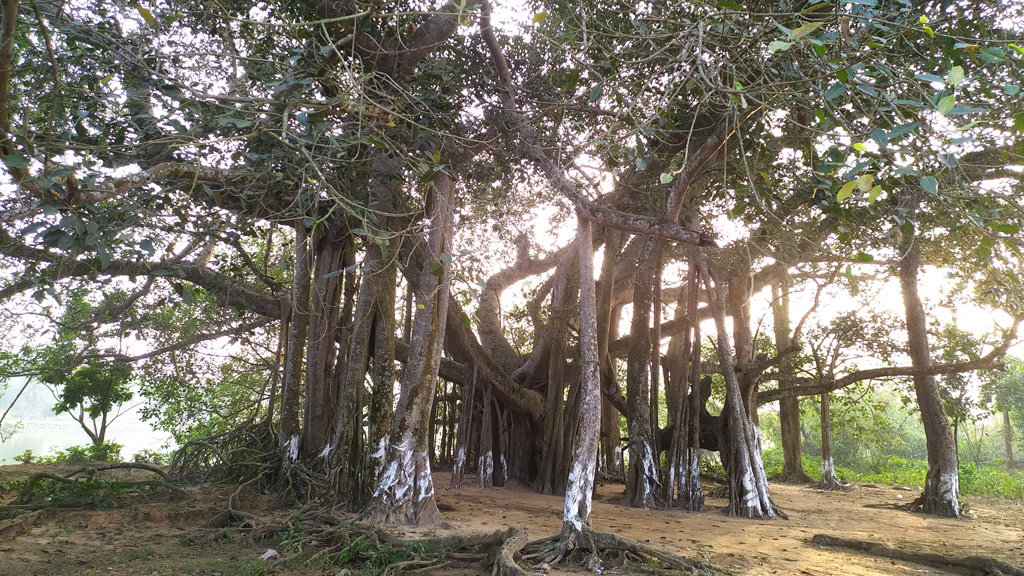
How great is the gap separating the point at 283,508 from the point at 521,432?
406cm

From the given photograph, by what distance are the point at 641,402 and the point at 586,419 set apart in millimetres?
3064

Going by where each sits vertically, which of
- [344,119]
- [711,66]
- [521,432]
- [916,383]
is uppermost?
[344,119]

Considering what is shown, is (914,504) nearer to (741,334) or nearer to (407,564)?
(741,334)

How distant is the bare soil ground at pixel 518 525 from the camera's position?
3816 mm

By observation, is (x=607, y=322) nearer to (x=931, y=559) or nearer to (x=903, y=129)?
(x=931, y=559)

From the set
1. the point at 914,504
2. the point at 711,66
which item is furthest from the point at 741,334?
the point at 711,66

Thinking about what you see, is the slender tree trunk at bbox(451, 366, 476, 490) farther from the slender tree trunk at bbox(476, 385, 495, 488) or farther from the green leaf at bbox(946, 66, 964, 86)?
the green leaf at bbox(946, 66, 964, 86)

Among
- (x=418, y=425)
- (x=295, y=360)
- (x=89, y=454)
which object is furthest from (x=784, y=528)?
(x=89, y=454)

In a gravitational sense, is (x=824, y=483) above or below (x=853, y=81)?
below

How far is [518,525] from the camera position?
16.9 ft

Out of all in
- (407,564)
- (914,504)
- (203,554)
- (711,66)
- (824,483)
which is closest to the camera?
(711,66)

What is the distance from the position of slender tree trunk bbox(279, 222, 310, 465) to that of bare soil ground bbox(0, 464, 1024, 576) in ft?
2.26

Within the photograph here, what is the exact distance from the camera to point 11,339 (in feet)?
29.2

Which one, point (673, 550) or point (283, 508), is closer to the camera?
point (673, 550)
